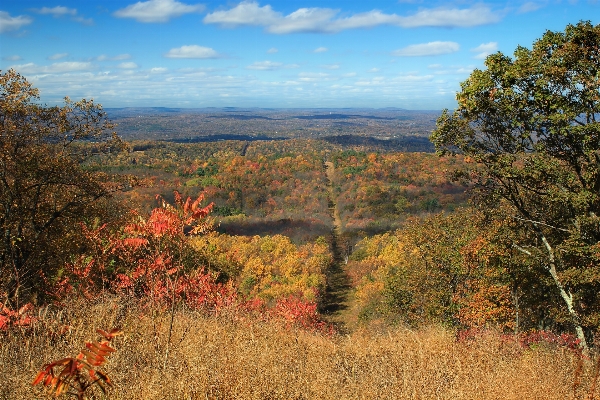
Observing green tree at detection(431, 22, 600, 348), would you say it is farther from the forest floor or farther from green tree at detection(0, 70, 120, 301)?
the forest floor

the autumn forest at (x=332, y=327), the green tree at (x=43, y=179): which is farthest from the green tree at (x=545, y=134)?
the green tree at (x=43, y=179)

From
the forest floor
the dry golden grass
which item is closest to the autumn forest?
the dry golden grass

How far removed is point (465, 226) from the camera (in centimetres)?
1755

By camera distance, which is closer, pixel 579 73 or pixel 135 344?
pixel 135 344

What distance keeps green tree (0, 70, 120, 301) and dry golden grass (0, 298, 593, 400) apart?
4.28 meters

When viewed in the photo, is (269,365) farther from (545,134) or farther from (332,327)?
(332,327)

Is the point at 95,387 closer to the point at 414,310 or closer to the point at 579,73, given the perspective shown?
the point at 579,73

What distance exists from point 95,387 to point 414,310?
59.9 ft

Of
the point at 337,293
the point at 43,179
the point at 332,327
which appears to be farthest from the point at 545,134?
the point at 337,293

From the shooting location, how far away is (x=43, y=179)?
9.68 meters

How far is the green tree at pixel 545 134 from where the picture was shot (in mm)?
7520

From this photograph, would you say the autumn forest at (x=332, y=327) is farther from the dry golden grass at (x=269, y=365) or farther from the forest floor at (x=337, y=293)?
the forest floor at (x=337, y=293)

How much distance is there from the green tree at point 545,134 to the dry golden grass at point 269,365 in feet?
11.1

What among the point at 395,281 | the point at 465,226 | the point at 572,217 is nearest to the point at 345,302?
the point at 395,281
